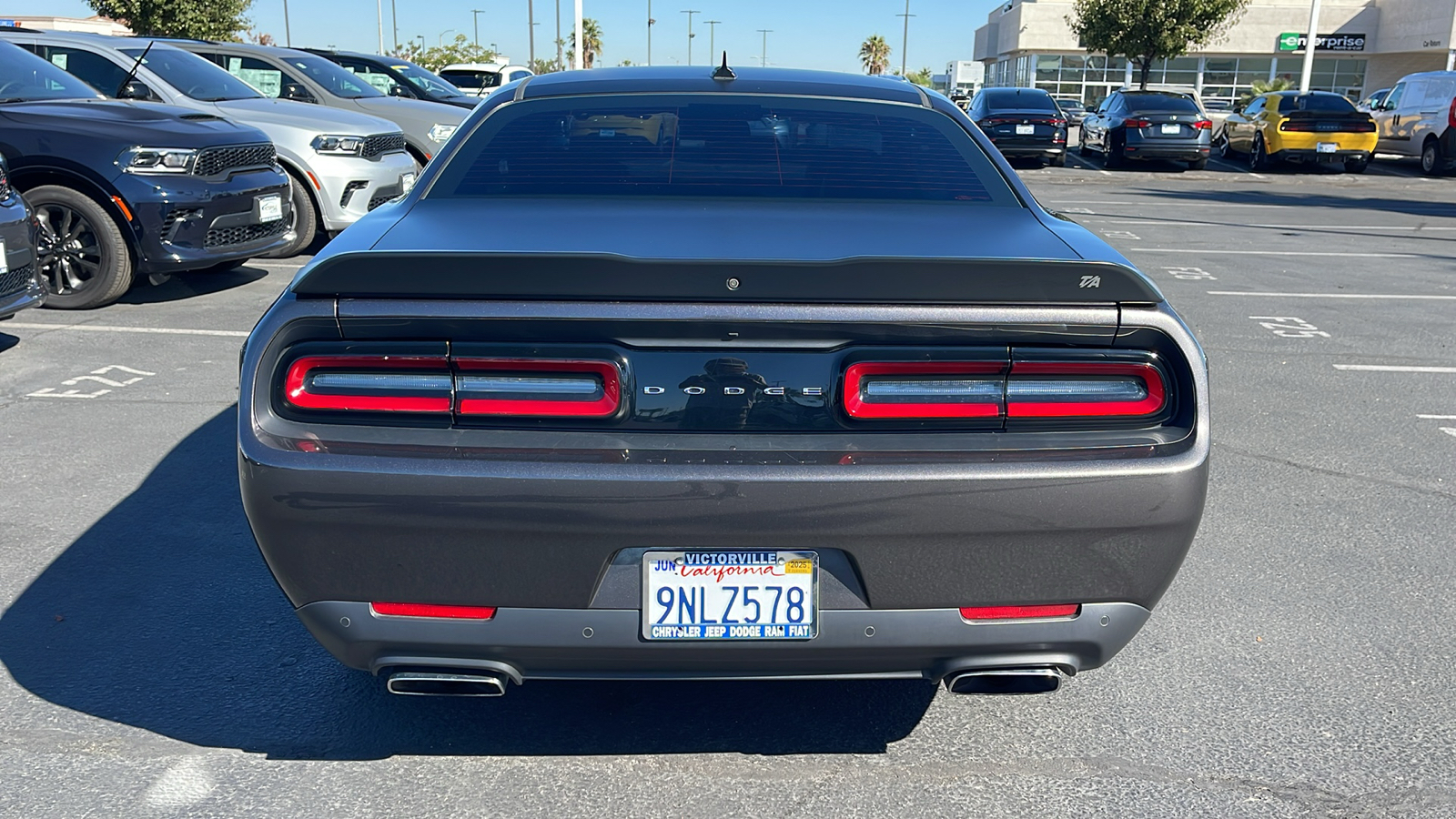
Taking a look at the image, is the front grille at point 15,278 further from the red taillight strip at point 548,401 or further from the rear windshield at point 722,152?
the red taillight strip at point 548,401

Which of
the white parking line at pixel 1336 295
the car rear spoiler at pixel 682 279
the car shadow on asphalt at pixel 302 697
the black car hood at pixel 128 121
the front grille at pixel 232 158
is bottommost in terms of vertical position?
the car shadow on asphalt at pixel 302 697

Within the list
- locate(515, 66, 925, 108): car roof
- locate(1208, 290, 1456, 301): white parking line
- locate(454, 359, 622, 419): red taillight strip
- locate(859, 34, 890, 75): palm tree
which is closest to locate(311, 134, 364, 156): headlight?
locate(515, 66, 925, 108): car roof

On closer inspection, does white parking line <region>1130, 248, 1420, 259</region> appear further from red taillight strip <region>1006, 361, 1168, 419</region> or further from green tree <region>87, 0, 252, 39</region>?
green tree <region>87, 0, 252, 39</region>

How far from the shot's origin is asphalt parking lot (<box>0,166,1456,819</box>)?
8.89 ft

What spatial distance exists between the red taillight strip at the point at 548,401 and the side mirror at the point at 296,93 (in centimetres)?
1092

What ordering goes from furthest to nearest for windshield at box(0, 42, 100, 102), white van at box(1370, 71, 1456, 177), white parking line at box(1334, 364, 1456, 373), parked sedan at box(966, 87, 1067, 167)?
parked sedan at box(966, 87, 1067, 167) → white van at box(1370, 71, 1456, 177) → windshield at box(0, 42, 100, 102) → white parking line at box(1334, 364, 1456, 373)

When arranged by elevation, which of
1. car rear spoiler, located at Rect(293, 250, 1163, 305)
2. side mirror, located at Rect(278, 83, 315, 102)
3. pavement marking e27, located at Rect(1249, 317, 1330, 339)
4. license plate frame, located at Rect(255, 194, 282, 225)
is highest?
side mirror, located at Rect(278, 83, 315, 102)

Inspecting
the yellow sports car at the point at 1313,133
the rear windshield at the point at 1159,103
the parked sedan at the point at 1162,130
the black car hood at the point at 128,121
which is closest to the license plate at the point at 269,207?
the black car hood at the point at 128,121

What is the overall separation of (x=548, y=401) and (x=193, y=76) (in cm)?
930

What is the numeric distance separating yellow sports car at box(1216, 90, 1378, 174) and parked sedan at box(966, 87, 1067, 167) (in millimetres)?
3842

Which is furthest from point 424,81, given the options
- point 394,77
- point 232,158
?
point 232,158

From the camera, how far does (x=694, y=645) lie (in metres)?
2.43

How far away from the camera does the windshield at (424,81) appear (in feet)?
50.3

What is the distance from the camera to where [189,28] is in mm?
30500
